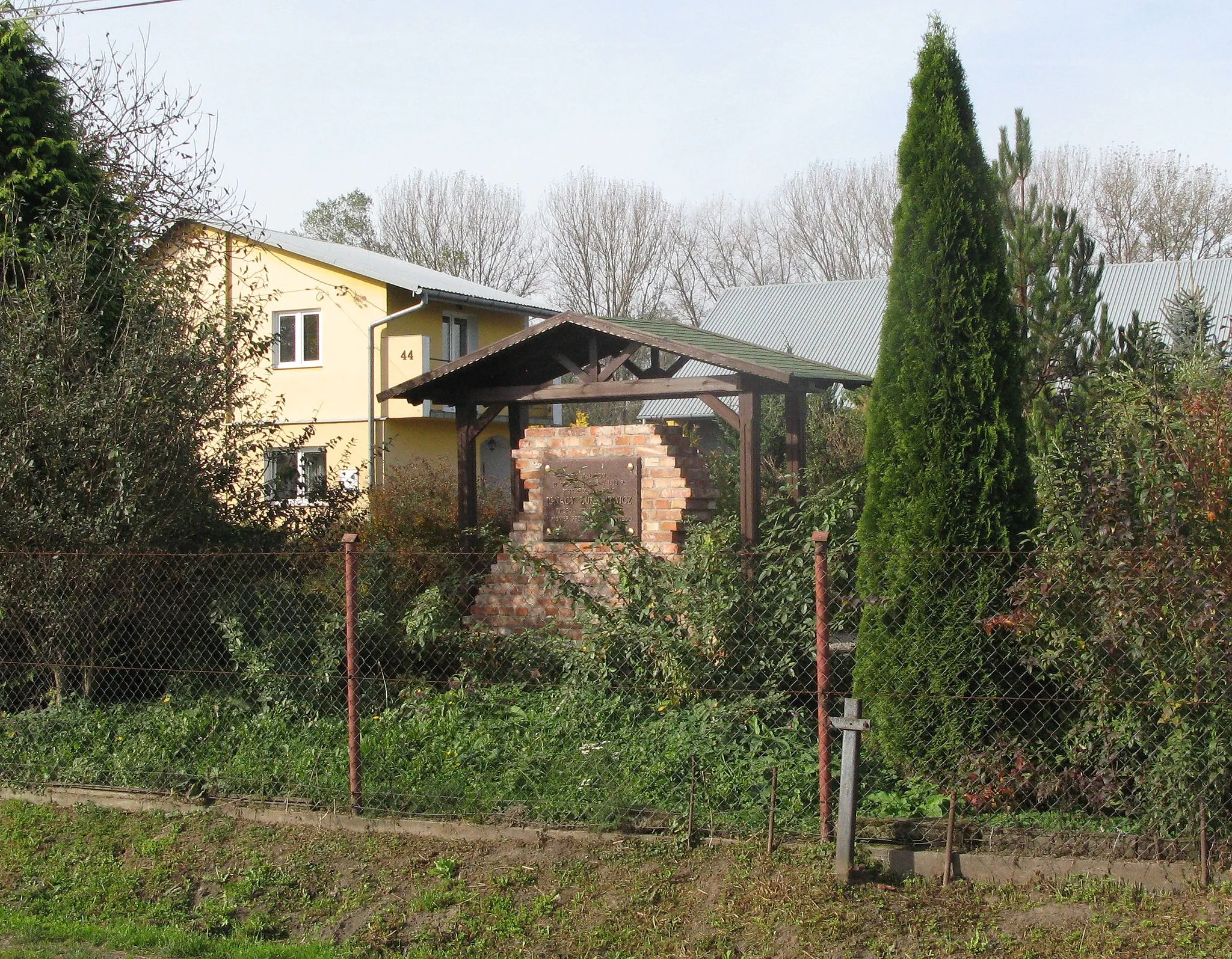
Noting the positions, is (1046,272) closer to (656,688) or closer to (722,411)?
(722,411)

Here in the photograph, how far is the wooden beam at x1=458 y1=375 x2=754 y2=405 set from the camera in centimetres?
912

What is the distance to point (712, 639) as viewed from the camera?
22.1 ft

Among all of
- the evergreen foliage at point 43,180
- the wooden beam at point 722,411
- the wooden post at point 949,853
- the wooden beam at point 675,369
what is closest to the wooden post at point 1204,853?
the wooden post at point 949,853

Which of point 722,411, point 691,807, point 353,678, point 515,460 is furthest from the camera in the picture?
point 515,460

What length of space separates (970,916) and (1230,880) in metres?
1.10

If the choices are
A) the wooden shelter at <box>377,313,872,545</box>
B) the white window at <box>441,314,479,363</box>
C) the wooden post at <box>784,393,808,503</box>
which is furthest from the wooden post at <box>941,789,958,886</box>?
the white window at <box>441,314,479,363</box>

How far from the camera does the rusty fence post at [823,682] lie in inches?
211

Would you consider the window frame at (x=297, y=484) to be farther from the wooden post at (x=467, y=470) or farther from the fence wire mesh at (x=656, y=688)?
the wooden post at (x=467, y=470)

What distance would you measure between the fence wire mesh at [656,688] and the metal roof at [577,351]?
6.02 feet

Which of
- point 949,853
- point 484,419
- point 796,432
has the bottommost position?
point 949,853

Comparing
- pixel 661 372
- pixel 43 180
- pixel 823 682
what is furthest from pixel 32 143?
pixel 823 682

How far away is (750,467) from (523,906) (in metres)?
4.40

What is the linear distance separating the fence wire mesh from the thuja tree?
0.07 ft

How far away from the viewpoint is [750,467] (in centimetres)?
884
